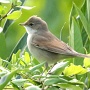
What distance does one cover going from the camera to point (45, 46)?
2703 millimetres

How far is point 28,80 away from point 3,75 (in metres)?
0.10

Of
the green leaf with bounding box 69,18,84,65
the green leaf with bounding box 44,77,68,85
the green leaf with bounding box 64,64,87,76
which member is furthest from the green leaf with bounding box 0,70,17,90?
the green leaf with bounding box 69,18,84,65

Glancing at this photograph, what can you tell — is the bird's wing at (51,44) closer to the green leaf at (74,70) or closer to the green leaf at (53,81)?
the green leaf at (74,70)

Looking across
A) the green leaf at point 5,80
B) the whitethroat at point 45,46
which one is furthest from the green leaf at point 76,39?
the green leaf at point 5,80

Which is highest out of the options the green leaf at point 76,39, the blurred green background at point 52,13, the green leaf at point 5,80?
the green leaf at point 5,80

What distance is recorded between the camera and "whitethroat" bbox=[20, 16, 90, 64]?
2502 mm

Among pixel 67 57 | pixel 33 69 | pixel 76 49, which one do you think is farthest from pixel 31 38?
pixel 33 69

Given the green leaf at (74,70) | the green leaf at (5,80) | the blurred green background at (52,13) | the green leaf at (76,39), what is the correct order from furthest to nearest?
the blurred green background at (52,13), the green leaf at (76,39), the green leaf at (74,70), the green leaf at (5,80)

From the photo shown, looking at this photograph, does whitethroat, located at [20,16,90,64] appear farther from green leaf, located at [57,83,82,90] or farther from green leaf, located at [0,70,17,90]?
green leaf, located at [0,70,17,90]

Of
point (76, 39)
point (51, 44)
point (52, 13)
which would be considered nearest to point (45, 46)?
point (51, 44)

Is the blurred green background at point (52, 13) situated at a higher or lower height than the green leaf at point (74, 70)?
lower

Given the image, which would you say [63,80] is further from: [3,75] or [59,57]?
[59,57]

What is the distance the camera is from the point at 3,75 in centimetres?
138

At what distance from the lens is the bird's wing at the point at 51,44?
250 cm
